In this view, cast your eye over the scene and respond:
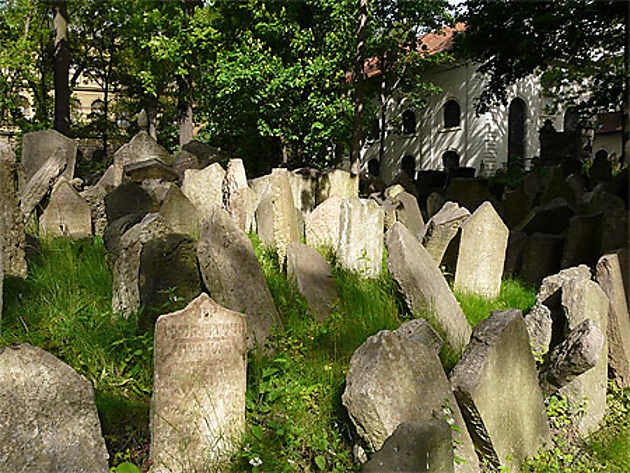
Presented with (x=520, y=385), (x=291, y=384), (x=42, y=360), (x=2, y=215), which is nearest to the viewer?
(x=42, y=360)

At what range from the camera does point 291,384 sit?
10.2 feet

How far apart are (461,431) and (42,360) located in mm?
2038

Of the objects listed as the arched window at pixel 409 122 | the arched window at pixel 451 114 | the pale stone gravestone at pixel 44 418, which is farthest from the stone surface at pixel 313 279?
the arched window at pixel 409 122

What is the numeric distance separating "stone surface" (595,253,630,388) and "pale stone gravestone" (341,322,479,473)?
2.11 metres

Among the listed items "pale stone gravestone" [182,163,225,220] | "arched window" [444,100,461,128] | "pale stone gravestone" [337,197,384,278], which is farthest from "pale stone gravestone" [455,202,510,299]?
"arched window" [444,100,461,128]

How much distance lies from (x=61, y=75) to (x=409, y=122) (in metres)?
19.3

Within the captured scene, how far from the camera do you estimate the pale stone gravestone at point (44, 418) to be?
6.25 ft

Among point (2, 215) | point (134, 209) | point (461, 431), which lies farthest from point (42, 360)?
point (134, 209)

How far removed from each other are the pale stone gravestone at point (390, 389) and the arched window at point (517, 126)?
26.2 metres

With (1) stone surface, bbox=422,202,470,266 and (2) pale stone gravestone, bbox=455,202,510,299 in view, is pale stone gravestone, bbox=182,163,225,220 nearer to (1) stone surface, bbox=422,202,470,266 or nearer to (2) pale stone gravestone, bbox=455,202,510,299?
(1) stone surface, bbox=422,202,470,266

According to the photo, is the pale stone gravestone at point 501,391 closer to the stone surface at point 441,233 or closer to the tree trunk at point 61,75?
the stone surface at point 441,233

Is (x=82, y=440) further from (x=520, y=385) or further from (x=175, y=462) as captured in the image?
(x=520, y=385)

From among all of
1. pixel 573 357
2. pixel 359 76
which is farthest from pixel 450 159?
pixel 573 357

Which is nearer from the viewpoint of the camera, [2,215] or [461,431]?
[461,431]
